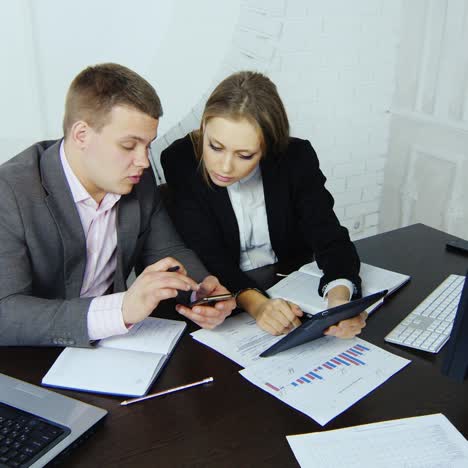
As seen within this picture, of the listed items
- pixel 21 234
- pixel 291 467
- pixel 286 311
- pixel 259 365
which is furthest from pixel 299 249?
pixel 291 467

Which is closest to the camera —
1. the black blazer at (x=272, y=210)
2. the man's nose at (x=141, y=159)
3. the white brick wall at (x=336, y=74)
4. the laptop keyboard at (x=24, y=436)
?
the laptop keyboard at (x=24, y=436)

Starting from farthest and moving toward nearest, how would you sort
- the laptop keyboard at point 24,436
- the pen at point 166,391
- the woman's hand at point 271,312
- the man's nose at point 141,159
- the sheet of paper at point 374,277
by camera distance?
the sheet of paper at point 374,277, the man's nose at point 141,159, the woman's hand at point 271,312, the pen at point 166,391, the laptop keyboard at point 24,436

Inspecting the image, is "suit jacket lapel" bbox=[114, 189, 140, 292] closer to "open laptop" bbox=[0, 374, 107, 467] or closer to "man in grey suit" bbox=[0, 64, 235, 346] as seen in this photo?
"man in grey suit" bbox=[0, 64, 235, 346]

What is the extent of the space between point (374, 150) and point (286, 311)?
1.95 m

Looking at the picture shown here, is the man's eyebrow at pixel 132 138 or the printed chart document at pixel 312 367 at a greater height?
the man's eyebrow at pixel 132 138

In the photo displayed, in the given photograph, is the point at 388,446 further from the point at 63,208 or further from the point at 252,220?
the point at 252,220

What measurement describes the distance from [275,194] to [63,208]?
0.69 meters

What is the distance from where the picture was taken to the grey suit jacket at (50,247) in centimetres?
112

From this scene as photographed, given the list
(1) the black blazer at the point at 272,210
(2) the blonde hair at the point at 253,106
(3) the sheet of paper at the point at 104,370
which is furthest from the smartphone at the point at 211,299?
(2) the blonde hair at the point at 253,106

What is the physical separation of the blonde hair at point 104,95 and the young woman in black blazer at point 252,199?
25 centimetres

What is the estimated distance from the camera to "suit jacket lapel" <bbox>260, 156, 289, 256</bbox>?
1.71 m

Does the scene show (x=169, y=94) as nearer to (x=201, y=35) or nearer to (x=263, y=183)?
(x=201, y=35)

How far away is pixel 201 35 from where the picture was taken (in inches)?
84.3

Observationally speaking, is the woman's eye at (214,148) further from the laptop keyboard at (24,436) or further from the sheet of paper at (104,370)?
the laptop keyboard at (24,436)
